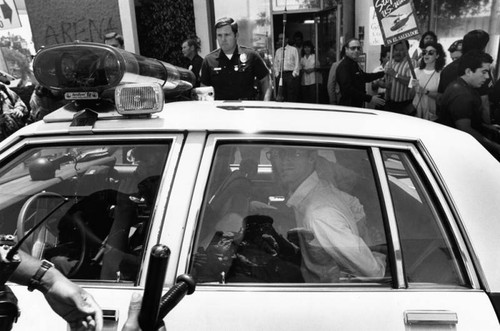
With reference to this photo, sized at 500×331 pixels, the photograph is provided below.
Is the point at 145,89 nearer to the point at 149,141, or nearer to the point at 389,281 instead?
the point at 149,141

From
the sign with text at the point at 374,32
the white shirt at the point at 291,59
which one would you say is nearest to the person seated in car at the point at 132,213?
the sign with text at the point at 374,32

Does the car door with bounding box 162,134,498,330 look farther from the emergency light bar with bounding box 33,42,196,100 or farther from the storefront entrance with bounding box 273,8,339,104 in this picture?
the storefront entrance with bounding box 273,8,339,104

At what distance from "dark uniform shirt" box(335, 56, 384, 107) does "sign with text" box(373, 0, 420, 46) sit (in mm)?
525

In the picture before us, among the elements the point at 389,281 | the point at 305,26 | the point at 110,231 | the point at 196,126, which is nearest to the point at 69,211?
the point at 110,231

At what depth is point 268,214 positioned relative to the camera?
1.80m

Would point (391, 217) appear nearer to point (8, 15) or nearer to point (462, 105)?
point (462, 105)

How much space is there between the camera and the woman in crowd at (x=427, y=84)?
5676mm

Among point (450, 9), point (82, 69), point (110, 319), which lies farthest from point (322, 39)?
point (110, 319)

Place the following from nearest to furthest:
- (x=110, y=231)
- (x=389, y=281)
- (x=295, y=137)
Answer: (x=389, y=281) → (x=295, y=137) → (x=110, y=231)

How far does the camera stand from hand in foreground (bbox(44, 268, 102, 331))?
4.14 feet

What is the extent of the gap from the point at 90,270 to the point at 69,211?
392mm

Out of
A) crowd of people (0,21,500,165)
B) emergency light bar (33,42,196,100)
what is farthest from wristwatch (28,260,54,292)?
crowd of people (0,21,500,165)

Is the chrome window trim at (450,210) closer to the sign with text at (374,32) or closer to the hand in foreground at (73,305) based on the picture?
the hand in foreground at (73,305)

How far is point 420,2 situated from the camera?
23.7 ft
